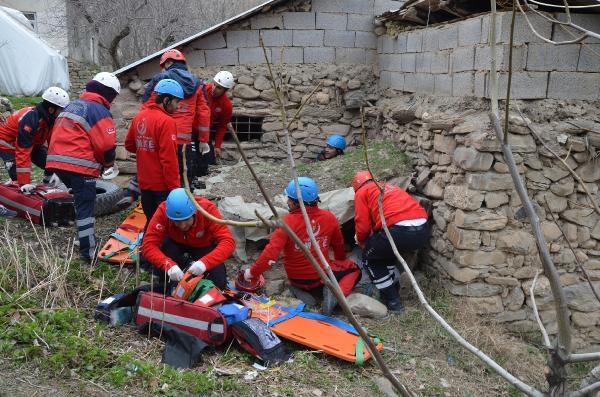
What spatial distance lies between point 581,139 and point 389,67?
3041 millimetres

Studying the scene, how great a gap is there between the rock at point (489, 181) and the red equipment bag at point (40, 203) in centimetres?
393

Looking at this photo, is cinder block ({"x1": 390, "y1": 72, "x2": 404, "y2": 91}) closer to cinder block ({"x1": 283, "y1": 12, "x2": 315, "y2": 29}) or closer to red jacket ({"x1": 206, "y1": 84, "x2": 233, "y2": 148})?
cinder block ({"x1": 283, "y1": 12, "x2": 315, "y2": 29})

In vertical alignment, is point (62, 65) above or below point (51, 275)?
above

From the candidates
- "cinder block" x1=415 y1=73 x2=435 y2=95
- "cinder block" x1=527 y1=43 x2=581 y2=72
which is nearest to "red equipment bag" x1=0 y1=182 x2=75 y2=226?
"cinder block" x1=415 y1=73 x2=435 y2=95

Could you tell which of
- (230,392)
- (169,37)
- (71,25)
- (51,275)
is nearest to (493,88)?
(230,392)

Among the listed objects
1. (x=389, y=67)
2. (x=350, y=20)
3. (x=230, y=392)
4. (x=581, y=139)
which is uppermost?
(x=350, y=20)

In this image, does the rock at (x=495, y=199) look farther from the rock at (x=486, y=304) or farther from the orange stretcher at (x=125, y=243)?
the orange stretcher at (x=125, y=243)

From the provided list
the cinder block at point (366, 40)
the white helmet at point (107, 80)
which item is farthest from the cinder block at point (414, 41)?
the white helmet at point (107, 80)

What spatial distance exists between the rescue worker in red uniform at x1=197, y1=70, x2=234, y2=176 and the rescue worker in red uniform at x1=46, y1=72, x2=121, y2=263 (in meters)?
1.88

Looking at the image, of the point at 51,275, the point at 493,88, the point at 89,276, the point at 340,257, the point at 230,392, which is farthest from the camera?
the point at 340,257

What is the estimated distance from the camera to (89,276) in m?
4.56

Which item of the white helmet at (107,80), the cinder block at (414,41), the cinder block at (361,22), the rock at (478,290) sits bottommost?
the rock at (478,290)

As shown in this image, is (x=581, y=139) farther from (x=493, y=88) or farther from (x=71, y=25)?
(x=71, y=25)

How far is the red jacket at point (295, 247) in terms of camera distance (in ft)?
15.3
